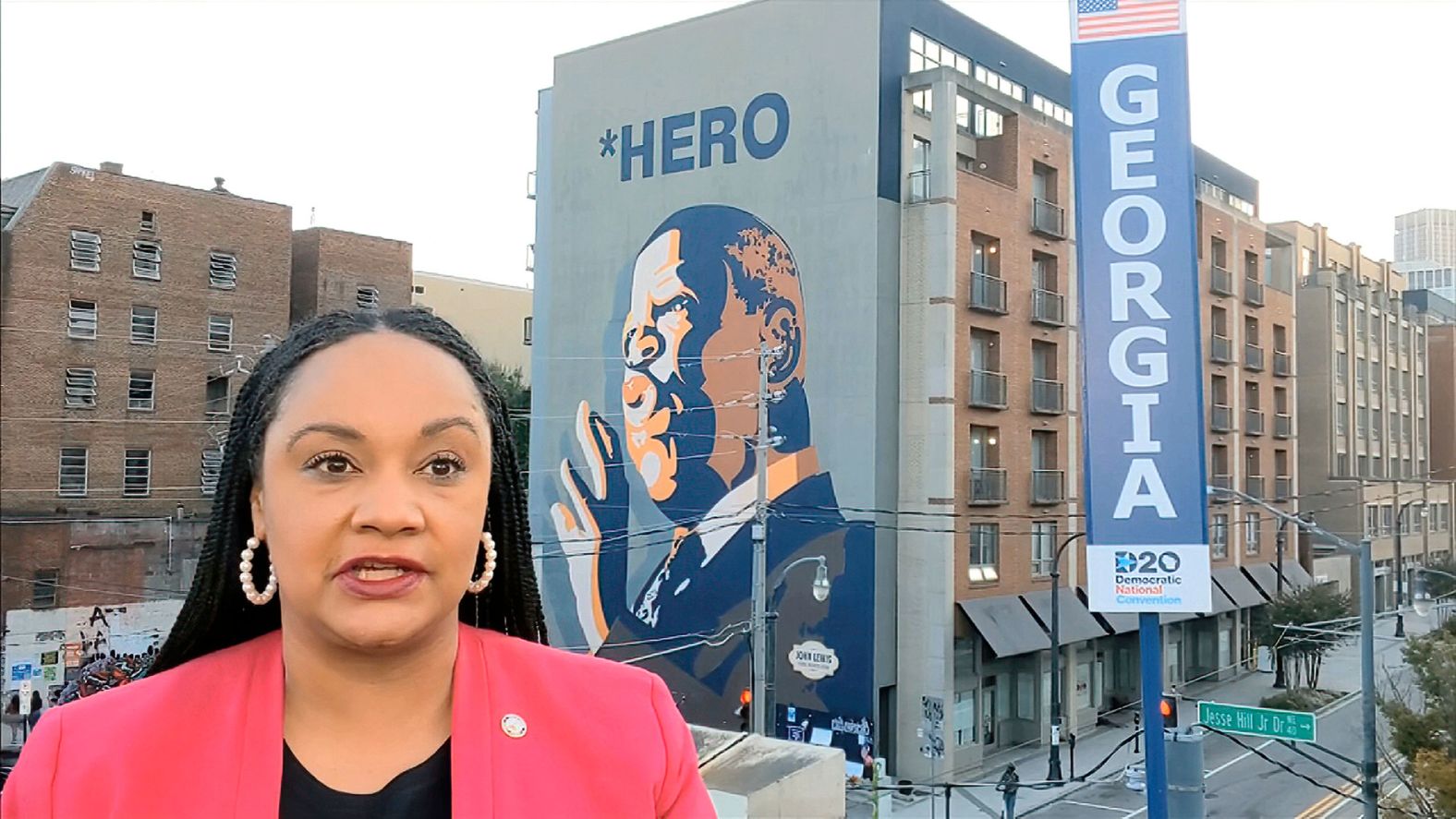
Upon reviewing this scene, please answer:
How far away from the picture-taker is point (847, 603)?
2116 cm

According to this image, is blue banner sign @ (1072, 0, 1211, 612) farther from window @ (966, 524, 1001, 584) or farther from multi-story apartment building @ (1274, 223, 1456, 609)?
window @ (966, 524, 1001, 584)

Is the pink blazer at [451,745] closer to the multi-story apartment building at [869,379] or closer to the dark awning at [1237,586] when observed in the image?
the dark awning at [1237,586]

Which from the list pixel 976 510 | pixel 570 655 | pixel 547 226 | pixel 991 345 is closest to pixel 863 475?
pixel 976 510

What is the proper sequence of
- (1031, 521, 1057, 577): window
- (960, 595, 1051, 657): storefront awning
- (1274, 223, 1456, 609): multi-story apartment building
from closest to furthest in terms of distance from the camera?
(1274, 223, 1456, 609): multi-story apartment building < (960, 595, 1051, 657): storefront awning < (1031, 521, 1057, 577): window

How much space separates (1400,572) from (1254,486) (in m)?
8.30

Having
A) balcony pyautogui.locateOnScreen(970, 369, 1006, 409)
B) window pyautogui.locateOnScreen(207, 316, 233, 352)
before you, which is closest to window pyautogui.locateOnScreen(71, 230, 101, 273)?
window pyautogui.locateOnScreen(207, 316, 233, 352)

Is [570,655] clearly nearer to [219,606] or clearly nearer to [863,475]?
[219,606]

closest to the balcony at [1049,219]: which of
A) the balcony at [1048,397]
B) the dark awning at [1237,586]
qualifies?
the balcony at [1048,397]

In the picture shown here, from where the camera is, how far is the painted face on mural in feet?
73.1

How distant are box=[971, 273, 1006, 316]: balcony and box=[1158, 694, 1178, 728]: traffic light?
11670mm

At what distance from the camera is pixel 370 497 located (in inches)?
77.4

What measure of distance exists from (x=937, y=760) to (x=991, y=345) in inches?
326

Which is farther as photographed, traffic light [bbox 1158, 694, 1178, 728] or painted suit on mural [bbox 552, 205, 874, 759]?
painted suit on mural [bbox 552, 205, 874, 759]

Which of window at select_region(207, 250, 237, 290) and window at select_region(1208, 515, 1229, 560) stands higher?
window at select_region(207, 250, 237, 290)
